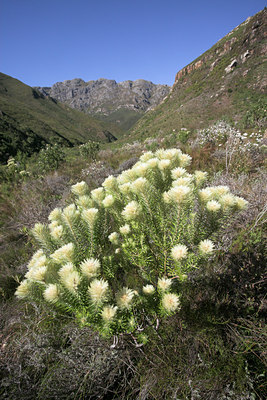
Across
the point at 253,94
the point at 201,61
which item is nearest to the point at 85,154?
the point at 253,94

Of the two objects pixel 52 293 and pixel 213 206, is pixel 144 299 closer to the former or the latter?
pixel 52 293

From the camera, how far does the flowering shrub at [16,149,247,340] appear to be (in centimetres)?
107

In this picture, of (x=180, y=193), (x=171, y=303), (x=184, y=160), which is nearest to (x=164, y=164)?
(x=184, y=160)

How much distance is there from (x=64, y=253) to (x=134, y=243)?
522 mm

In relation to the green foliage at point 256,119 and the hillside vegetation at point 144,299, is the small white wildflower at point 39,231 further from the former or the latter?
the green foliage at point 256,119

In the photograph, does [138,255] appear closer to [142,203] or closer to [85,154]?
[142,203]

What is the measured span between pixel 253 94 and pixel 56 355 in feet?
169

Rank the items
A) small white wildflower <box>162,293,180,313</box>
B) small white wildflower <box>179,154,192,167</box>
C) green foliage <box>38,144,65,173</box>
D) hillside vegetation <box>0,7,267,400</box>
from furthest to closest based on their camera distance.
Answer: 1. green foliage <box>38,144,65,173</box>
2. small white wildflower <box>179,154,192,167</box>
3. hillside vegetation <box>0,7,267,400</box>
4. small white wildflower <box>162,293,180,313</box>

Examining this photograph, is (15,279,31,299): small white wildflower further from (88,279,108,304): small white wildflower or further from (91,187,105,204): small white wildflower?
(91,187,105,204): small white wildflower

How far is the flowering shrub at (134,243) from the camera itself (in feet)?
3.52

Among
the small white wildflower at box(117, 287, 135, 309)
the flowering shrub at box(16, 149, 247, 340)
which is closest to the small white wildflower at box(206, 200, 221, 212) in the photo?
the flowering shrub at box(16, 149, 247, 340)

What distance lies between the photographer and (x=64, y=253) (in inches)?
47.3

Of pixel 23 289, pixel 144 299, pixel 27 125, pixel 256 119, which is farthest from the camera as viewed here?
pixel 27 125

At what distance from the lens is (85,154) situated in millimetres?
10594
